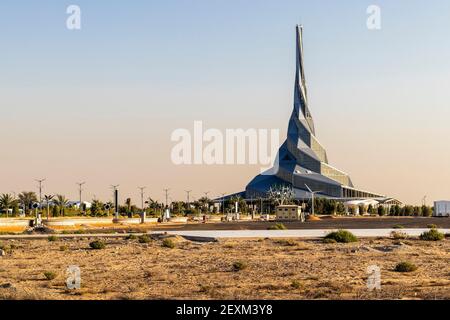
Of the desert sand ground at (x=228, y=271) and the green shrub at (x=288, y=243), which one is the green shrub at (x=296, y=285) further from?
the green shrub at (x=288, y=243)

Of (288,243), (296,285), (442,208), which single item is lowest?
(296,285)

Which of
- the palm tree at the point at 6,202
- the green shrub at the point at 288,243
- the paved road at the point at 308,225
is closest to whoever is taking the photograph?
the green shrub at the point at 288,243

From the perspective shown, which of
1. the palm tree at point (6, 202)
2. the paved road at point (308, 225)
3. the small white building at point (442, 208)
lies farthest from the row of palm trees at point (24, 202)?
the small white building at point (442, 208)

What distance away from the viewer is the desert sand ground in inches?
874

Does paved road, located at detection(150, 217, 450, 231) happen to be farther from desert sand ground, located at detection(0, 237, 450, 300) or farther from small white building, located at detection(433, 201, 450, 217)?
small white building, located at detection(433, 201, 450, 217)

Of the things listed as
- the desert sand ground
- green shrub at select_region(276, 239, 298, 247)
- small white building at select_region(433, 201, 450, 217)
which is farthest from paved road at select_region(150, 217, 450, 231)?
small white building at select_region(433, 201, 450, 217)

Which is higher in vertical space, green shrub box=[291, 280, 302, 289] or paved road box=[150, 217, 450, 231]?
green shrub box=[291, 280, 302, 289]

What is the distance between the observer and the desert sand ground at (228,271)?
22.2m

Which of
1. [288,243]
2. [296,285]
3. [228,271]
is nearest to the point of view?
[296,285]

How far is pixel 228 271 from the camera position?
29469 mm

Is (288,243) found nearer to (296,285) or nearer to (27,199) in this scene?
(296,285)

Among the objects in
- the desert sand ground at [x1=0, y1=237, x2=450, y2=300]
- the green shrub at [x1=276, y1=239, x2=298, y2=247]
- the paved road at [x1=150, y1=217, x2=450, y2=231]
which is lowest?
the paved road at [x1=150, y1=217, x2=450, y2=231]

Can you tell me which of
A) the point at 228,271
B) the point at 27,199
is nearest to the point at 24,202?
the point at 27,199
